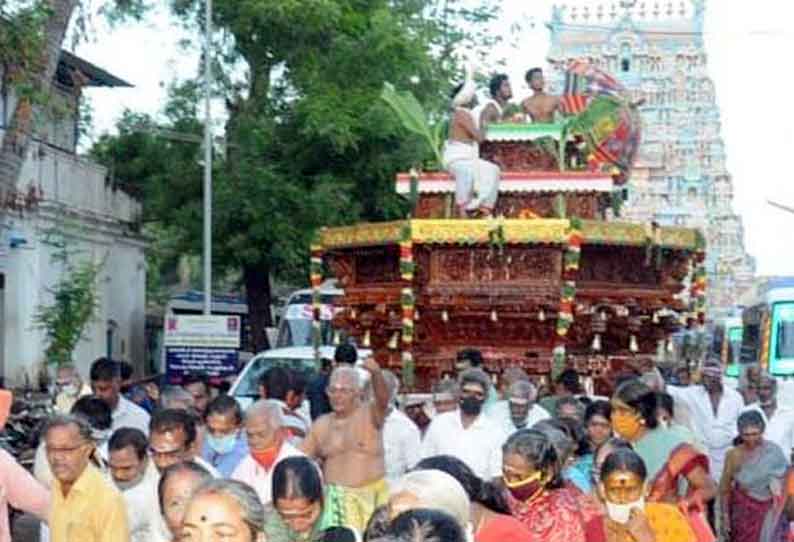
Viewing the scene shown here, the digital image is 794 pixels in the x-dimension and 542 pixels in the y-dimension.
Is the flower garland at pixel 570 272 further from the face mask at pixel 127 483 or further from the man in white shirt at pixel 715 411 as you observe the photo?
the face mask at pixel 127 483

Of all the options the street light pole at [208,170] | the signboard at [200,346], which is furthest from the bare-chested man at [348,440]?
the street light pole at [208,170]

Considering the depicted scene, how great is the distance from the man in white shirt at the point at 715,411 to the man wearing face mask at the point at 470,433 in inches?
144

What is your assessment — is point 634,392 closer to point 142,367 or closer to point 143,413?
point 143,413

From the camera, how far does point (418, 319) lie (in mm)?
16047

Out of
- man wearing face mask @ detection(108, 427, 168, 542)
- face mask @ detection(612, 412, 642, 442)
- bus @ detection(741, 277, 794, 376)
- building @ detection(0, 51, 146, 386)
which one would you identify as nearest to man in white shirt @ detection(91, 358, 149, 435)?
face mask @ detection(612, 412, 642, 442)

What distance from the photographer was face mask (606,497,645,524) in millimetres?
7160

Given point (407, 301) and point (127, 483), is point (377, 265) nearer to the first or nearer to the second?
point (407, 301)

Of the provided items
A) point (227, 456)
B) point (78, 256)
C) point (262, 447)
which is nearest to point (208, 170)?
point (78, 256)

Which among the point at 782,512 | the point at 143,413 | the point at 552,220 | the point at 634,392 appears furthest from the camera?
the point at 552,220

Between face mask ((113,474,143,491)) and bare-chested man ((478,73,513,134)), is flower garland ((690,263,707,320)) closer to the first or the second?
bare-chested man ((478,73,513,134))

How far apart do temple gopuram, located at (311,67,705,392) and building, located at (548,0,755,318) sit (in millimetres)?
43812

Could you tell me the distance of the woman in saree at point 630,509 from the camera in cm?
711

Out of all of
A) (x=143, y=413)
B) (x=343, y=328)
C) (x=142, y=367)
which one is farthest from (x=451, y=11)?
(x=143, y=413)

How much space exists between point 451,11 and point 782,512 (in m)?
23.9
